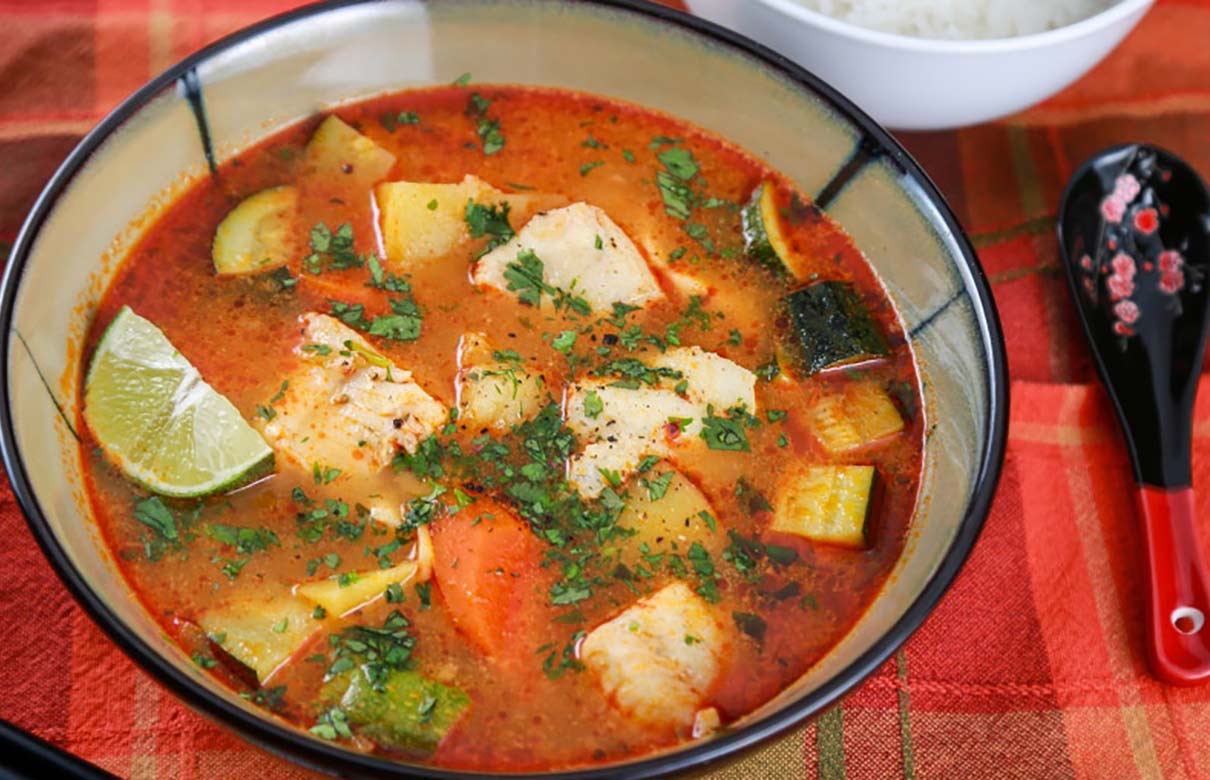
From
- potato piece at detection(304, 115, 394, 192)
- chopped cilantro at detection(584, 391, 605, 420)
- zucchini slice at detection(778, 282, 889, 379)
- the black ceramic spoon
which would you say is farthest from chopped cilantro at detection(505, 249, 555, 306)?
the black ceramic spoon

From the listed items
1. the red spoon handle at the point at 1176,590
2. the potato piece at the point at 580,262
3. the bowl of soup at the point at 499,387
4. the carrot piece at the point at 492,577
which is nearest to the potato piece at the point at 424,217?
the bowl of soup at the point at 499,387

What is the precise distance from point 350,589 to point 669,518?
24.2 inches

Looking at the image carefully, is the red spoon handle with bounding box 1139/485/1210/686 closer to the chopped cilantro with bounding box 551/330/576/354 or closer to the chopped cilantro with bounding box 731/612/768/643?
the chopped cilantro with bounding box 731/612/768/643

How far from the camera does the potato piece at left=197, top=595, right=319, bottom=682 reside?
219 cm

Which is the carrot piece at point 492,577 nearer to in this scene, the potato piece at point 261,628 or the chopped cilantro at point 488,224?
the potato piece at point 261,628

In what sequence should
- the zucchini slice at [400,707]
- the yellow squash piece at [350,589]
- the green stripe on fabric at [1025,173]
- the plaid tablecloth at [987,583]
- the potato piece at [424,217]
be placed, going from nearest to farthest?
the zucchini slice at [400,707], the yellow squash piece at [350,589], the plaid tablecloth at [987,583], the potato piece at [424,217], the green stripe on fabric at [1025,173]

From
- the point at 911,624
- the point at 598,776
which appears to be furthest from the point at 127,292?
the point at 911,624

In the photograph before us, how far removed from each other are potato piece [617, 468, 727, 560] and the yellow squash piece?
1.48ft

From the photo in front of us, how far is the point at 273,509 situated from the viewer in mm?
2385

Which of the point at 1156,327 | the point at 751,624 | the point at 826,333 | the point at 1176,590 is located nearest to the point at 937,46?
the point at 826,333

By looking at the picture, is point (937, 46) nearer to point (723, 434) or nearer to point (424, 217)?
point (723, 434)

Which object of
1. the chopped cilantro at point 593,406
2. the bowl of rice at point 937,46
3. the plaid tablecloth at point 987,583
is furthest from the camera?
the bowl of rice at point 937,46

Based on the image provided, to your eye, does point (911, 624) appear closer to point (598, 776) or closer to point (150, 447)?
point (598, 776)

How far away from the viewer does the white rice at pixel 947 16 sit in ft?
10.4
